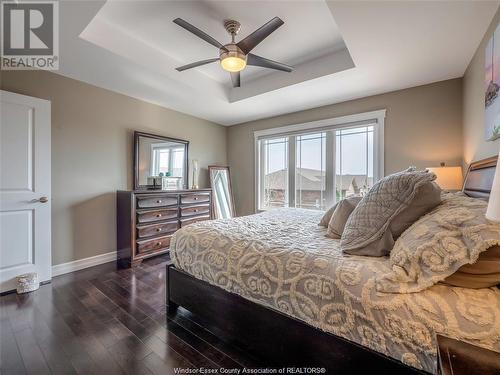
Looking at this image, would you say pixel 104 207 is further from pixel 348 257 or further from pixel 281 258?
pixel 348 257

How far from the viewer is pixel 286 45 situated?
8.80 feet

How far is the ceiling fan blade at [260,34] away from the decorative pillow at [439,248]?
5.88 ft

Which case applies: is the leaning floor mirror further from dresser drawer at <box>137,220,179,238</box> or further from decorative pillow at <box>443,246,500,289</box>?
decorative pillow at <box>443,246,500,289</box>

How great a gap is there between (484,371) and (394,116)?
3428 millimetres

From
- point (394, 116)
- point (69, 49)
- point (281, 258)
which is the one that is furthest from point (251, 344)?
point (394, 116)

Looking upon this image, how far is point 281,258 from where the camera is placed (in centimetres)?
137

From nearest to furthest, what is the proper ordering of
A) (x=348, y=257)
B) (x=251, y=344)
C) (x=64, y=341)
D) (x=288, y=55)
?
(x=348, y=257) < (x=251, y=344) < (x=64, y=341) < (x=288, y=55)

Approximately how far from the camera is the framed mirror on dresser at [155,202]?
3180 mm

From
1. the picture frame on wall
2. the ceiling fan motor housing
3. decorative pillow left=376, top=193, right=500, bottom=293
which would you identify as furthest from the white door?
the picture frame on wall

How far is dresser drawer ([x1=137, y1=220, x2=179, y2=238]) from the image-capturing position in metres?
3.23

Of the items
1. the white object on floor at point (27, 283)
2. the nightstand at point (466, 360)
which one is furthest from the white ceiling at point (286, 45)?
the white object on floor at point (27, 283)

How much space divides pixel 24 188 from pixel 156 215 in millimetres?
1481

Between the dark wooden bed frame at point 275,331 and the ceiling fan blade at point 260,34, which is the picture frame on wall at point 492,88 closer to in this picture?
the dark wooden bed frame at point 275,331

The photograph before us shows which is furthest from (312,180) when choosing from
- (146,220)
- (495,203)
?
(495,203)
